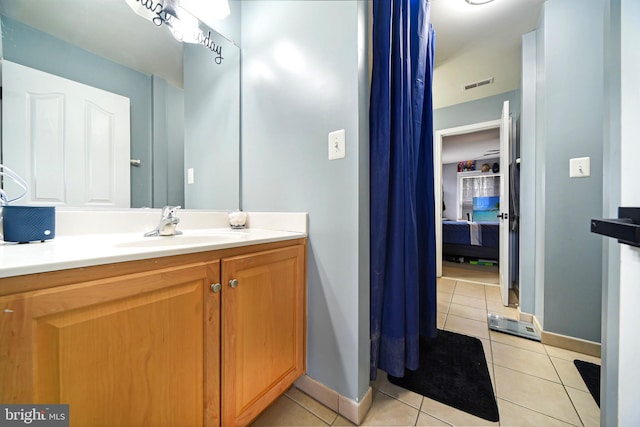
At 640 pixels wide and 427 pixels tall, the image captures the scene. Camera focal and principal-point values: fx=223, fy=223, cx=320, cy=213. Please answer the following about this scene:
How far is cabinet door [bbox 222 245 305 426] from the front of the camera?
30.5 inches

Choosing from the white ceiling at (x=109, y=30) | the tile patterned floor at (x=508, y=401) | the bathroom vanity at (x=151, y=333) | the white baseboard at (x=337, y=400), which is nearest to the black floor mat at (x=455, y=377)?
the tile patterned floor at (x=508, y=401)

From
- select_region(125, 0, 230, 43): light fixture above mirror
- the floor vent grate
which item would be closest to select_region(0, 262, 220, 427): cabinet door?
select_region(125, 0, 230, 43): light fixture above mirror

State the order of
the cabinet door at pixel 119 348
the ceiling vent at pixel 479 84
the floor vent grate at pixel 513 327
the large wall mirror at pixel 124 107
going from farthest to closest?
1. the ceiling vent at pixel 479 84
2. the floor vent grate at pixel 513 327
3. the large wall mirror at pixel 124 107
4. the cabinet door at pixel 119 348

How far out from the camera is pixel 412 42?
1261 mm

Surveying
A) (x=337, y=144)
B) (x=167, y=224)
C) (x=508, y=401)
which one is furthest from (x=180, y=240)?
(x=508, y=401)

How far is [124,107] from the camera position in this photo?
1056 mm

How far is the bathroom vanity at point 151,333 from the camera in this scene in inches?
17.6

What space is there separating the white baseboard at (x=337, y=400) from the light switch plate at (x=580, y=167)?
1.89 m

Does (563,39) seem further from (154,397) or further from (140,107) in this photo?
(154,397)

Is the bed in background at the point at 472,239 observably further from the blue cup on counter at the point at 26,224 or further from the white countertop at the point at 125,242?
the blue cup on counter at the point at 26,224

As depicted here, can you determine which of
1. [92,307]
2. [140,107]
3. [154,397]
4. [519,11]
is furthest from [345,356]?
[519,11]

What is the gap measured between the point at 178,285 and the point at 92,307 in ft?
0.58

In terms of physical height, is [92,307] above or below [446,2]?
below

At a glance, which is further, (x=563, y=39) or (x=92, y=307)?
(x=563, y=39)
